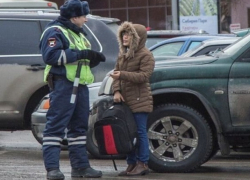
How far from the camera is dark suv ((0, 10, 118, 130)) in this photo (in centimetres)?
1141

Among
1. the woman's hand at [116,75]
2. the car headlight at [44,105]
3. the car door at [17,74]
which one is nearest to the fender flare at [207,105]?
the woman's hand at [116,75]

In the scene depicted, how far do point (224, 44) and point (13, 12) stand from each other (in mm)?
2902

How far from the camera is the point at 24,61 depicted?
11.4 meters

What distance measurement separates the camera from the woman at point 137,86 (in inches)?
331

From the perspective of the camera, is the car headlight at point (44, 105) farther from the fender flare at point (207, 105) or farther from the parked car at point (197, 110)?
the fender flare at point (207, 105)

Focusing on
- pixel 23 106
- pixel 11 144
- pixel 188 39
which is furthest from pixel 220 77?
pixel 188 39

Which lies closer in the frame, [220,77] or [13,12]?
[220,77]

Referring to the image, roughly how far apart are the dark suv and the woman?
9.69 feet

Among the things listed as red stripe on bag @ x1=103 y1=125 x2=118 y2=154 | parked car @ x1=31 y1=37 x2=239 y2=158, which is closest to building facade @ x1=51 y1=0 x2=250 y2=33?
parked car @ x1=31 y1=37 x2=239 y2=158

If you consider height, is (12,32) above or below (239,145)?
above

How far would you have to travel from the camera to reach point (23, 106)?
452 inches

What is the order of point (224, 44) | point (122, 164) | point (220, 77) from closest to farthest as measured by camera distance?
point (220, 77), point (122, 164), point (224, 44)

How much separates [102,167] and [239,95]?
1783 millimetres

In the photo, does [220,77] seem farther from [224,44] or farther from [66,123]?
[224,44]
